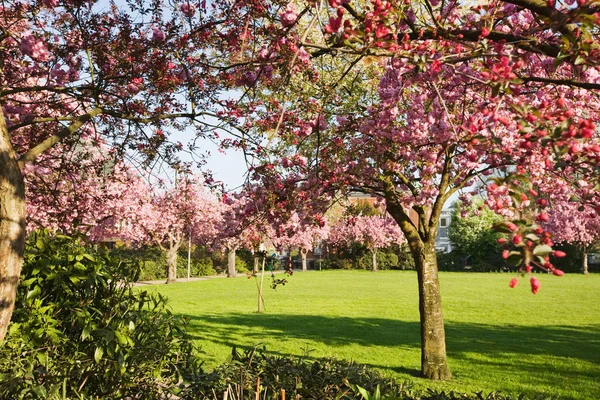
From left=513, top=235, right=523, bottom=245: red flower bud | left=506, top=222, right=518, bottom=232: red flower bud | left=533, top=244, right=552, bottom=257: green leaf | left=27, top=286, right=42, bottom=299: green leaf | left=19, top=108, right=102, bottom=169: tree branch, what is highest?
left=19, top=108, right=102, bottom=169: tree branch

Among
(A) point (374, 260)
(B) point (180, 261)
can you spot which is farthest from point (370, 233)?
(B) point (180, 261)

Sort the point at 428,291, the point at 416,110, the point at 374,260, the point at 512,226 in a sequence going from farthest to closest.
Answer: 1. the point at 374,260
2. the point at 428,291
3. the point at 416,110
4. the point at 512,226

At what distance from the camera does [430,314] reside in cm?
919

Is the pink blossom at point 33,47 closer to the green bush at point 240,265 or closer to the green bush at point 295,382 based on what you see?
the green bush at point 295,382

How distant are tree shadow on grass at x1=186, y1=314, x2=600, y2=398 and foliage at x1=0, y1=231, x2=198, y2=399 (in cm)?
746

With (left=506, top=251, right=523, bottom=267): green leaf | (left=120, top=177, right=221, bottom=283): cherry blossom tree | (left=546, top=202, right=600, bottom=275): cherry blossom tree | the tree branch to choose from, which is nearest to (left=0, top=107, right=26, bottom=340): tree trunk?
the tree branch

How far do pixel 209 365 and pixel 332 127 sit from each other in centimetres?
508

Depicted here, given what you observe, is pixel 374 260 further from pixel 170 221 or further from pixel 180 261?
pixel 170 221

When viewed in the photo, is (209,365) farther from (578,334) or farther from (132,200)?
(132,200)

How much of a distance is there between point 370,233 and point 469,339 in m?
35.6

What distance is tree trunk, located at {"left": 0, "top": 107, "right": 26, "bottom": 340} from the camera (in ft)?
11.5

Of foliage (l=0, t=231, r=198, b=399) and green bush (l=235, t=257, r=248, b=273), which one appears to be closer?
foliage (l=0, t=231, r=198, b=399)

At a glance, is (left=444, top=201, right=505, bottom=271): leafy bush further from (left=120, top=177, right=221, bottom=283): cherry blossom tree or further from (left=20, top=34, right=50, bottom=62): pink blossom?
(left=20, top=34, right=50, bottom=62): pink blossom

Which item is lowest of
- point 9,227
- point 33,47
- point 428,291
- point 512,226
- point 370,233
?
point 428,291
